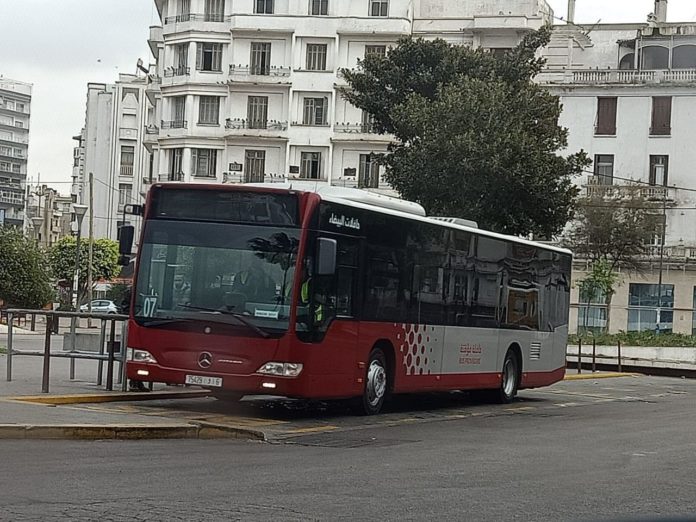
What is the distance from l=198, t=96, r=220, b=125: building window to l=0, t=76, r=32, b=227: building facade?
4140 inches

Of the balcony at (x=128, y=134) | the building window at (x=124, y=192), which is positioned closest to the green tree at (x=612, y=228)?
the building window at (x=124, y=192)

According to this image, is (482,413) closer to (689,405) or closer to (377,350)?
(377,350)

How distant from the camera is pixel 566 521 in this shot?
8.67 m

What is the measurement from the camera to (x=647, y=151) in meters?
66.2

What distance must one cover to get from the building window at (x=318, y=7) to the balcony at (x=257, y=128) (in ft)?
20.3

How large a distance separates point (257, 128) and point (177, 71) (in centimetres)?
571

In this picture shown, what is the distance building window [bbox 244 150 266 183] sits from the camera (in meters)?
68.2

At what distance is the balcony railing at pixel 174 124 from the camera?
68.8 m

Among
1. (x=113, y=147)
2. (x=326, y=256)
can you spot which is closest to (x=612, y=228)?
(x=326, y=256)

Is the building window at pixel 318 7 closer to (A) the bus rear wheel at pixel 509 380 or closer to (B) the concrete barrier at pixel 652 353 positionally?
(B) the concrete barrier at pixel 652 353

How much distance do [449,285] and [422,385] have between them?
1.77 metres

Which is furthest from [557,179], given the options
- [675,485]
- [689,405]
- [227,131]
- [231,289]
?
[227,131]

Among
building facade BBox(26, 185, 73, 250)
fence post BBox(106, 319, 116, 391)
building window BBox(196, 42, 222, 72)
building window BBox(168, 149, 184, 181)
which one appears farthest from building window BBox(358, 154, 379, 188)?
building facade BBox(26, 185, 73, 250)

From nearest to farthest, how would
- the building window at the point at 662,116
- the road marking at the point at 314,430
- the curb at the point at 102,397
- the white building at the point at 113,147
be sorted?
the road marking at the point at 314,430
the curb at the point at 102,397
the building window at the point at 662,116
the white building at the point at 113,147
